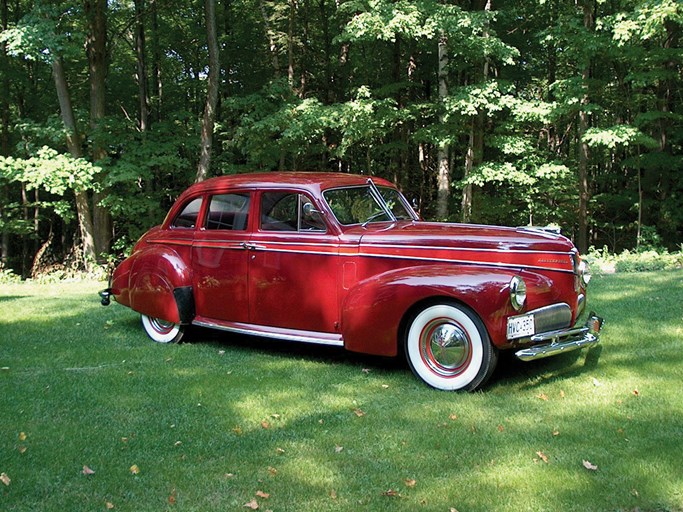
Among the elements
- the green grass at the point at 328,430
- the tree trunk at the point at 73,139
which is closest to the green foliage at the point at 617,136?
the green grass at the point at 328,430

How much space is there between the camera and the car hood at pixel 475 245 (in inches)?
196

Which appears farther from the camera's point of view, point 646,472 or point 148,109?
point 148,109

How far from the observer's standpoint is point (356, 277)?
5.46 meters

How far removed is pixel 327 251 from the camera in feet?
18.4

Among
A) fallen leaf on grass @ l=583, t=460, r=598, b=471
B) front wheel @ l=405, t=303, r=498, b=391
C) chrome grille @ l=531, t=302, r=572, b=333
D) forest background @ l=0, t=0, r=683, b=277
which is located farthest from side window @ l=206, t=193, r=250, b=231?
forest background @ l=0, t=0, r=683, b=277

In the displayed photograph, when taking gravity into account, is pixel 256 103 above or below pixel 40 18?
below

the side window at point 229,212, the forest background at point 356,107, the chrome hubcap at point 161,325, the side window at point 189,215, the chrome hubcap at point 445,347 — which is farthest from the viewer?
the forest background at point 356,107

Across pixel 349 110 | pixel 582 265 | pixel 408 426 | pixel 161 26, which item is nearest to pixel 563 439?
pixel 408 426

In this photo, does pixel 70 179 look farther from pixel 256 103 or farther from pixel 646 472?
pixel 646 472

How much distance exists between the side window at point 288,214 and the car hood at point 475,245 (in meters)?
0.46

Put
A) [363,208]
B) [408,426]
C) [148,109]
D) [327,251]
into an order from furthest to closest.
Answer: [148,109], [363,208], [327,251], [408,426]

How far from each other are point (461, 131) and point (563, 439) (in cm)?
1350

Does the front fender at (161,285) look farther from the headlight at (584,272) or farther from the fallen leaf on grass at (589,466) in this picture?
the fallen leaf on grass at (589,466)

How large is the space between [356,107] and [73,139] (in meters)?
7.49
